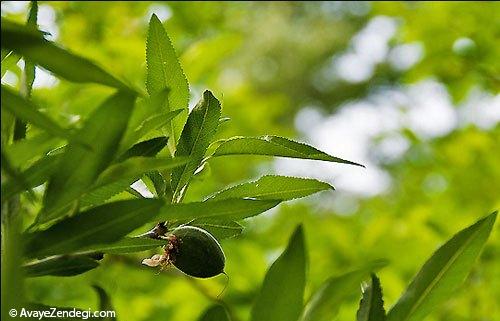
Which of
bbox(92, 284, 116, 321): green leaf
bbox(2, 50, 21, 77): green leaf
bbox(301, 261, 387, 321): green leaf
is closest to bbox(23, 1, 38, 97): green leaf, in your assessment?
bbox(2, 50, 21, 77): green leaf

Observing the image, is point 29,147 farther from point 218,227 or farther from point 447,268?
point 447,268

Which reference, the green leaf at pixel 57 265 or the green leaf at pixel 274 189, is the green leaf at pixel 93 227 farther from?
the green leaf at pixel 274 189

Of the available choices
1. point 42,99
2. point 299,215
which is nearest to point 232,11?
point 299,215

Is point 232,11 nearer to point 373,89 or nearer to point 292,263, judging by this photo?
point 292,263

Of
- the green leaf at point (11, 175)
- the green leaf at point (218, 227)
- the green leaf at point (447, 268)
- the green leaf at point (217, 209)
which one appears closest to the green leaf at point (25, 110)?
the green leaf at point (11, 175)

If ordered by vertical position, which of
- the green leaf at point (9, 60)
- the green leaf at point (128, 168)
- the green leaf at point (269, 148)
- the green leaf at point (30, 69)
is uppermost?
the green leaf at point (30, 69)
